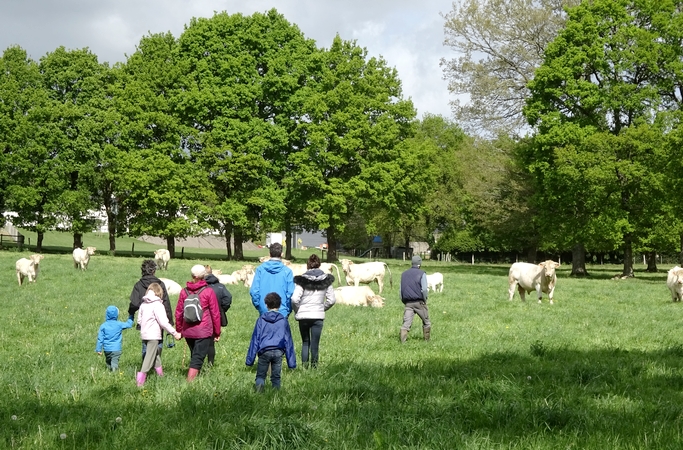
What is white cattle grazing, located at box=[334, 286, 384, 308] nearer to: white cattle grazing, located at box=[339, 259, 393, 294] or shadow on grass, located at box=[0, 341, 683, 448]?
white cattle grazing, located at box=[339, 259, 393, 294]

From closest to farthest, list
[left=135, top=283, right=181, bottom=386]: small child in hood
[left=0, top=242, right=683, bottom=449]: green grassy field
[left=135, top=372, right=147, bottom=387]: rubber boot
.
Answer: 1. [left=0, top=242, right=683, bottom=449]: green grassy field
2. [left=135, top=372, right=147, bottom=387]: rubber boot
3. [left=135, top=283, right=181, bottom=386]: small child in hood

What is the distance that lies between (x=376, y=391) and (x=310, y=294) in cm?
258

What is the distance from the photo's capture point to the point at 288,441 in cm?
614

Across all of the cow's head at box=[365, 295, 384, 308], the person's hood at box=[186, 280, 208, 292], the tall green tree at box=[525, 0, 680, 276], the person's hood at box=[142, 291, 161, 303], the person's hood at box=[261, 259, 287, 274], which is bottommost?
the cow's head at box=[365, 295, 384, 308]

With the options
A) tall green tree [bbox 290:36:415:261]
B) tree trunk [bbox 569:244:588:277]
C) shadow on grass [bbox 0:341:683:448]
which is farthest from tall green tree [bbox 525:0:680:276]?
shadow on grass [bbox 0:341:683:448]

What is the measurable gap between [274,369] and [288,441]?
9.25 feet

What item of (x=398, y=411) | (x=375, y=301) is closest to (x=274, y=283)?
(x=398, y=411)

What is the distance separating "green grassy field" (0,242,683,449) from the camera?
6488 mm

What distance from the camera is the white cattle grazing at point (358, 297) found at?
831 inches

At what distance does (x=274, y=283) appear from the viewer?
10680 mm

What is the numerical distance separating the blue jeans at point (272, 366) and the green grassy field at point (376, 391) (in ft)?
0.82

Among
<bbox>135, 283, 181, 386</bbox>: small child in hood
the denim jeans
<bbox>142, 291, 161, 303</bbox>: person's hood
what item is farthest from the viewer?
the denim jeans

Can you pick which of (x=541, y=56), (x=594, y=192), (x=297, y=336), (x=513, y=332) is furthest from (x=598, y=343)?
(x=541, y=56)

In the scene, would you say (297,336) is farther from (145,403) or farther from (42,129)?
(42,129)
